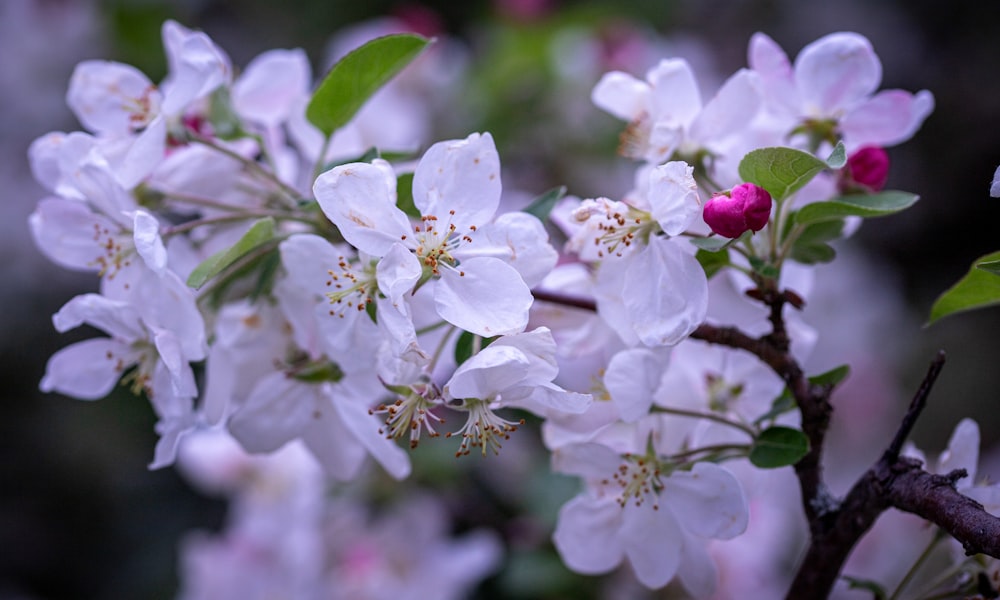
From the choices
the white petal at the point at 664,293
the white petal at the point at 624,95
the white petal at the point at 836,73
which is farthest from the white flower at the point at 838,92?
the white petal at the point at 664,293

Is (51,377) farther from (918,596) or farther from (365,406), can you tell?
(918,596)

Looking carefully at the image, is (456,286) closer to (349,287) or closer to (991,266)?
(349,287)

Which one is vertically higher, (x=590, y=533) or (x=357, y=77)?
(x=357, y=77)

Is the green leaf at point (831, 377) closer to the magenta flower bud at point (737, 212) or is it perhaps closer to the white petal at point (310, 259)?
the magenta flower bud at point (737, 212)

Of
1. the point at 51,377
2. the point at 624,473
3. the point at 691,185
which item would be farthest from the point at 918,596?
the point at 51,377

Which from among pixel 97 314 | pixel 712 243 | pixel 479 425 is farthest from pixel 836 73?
pixel 97 314

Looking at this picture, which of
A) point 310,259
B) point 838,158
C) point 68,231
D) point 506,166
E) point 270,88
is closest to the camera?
point 838,158

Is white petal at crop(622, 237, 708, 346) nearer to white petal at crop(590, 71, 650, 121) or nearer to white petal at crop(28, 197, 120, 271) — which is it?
white petal at crop(590, 71, 650, 121)

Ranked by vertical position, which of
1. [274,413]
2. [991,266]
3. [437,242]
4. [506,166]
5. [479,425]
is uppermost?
[991,266]

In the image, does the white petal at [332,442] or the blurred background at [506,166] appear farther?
the blurred background at [506,166]
